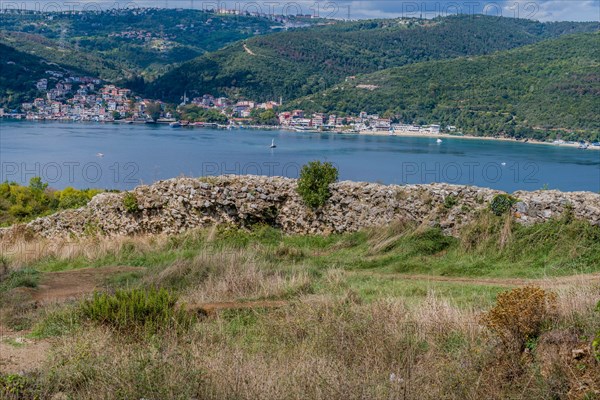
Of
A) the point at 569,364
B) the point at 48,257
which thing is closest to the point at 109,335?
the point at 569,364

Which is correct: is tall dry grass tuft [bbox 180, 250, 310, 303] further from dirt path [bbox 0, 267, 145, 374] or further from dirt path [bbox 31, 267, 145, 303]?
dirt path [bbox 0, 267, 145, 374]

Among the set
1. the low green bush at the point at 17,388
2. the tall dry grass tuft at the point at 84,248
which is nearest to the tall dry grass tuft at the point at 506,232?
the tall dry grass tuft at the point at 84,248

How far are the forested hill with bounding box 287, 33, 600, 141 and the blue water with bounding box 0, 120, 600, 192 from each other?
15.7ft

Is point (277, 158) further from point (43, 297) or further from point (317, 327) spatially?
point (317, 327)

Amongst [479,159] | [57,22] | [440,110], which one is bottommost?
[479,159]

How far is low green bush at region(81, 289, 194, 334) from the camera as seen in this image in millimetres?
5926

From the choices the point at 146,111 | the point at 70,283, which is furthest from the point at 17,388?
the point at 146,111

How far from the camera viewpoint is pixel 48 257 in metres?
12.2

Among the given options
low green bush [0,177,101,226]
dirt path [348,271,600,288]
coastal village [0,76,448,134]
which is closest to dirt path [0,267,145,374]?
dirt path [348,271,600,288]

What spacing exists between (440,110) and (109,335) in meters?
87.3

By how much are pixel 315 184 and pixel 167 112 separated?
94257mm

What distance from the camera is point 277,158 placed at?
2100 inches

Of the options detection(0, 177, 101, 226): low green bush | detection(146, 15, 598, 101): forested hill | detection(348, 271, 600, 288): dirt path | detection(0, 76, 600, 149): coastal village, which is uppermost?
detection(146, 15, 598, 101): forested hill

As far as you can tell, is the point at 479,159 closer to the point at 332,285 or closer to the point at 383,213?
the point at 383,213
